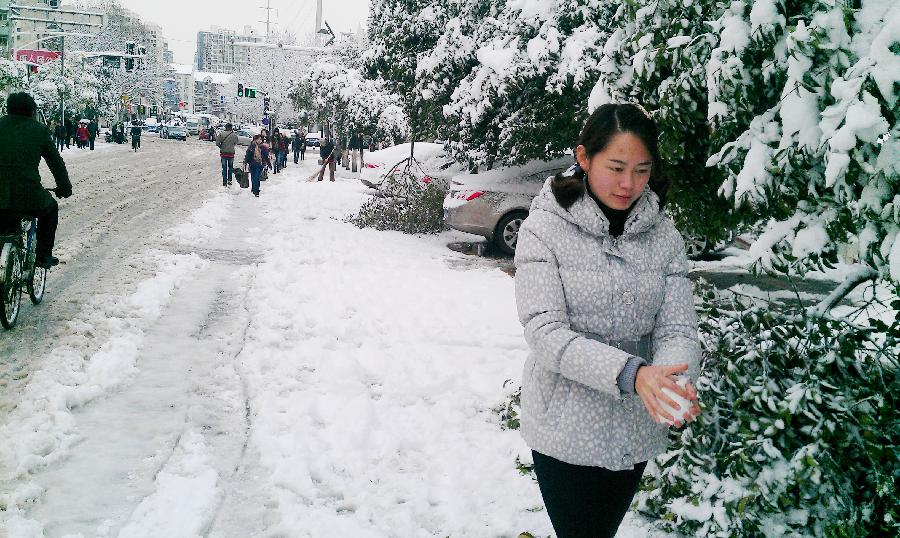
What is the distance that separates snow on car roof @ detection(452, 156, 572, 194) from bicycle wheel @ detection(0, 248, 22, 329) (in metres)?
7.40

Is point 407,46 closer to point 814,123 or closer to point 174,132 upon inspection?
point 814,123

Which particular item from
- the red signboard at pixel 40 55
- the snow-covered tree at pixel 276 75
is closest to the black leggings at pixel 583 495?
the red signboard at pixel 40 55

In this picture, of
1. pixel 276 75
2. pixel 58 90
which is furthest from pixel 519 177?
pixel 276 75

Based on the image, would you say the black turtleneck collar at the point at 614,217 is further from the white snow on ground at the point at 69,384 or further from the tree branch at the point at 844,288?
the white snow on ground at the point at 69,384

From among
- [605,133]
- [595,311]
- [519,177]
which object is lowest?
[519,177]

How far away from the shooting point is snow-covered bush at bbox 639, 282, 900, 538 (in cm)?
257

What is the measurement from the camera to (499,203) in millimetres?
12414

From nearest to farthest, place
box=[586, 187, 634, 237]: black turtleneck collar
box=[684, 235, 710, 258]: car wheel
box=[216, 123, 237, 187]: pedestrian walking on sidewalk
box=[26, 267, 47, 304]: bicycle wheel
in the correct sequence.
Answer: box=[586, 187, 634, 237]: black turtleneck collar → box=[684, 235, 710, 258]: car wheel → box=[26, 267, 47, 304]: bicycle wheel → box=[216, 123, 237, 187]: pedestrian walking on sidewalk

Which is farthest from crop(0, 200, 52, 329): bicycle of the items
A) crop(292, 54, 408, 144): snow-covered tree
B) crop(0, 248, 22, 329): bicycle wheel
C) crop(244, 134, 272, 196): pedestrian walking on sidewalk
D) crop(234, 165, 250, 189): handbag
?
crop(292, 54, 408, 144): snow-covered tree

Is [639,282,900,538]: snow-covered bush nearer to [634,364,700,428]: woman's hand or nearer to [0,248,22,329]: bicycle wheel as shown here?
[634,364,700,428]: woman's hand

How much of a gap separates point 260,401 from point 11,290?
2988mm

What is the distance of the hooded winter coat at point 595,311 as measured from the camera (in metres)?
2.15

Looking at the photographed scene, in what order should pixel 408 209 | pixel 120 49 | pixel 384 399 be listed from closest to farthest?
pixel 384 399 → pixel 408 209 → pixel 120 49

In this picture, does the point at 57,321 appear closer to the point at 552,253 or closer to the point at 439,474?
the point at 439,474
